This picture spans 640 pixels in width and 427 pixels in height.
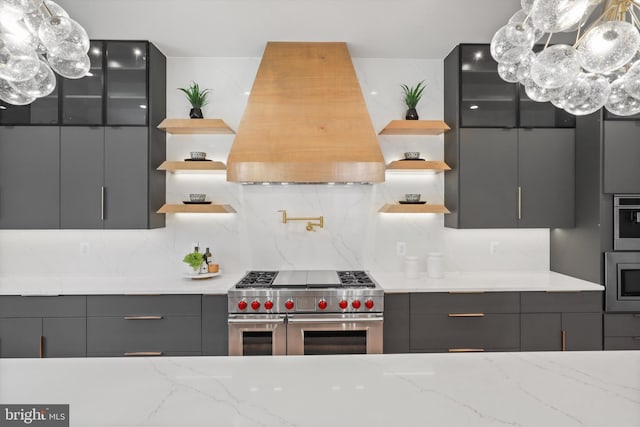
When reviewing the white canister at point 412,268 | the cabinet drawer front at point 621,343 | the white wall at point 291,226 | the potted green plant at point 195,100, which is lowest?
the cabinet drawer front at point 621,343

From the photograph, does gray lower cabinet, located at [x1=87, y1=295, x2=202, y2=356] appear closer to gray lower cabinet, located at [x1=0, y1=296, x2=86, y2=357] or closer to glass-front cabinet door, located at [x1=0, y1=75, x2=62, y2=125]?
gray lower cabinet, located at [x1=0, y1=296, x2=86, y2=357]

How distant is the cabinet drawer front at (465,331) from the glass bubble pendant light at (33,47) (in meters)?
2.47

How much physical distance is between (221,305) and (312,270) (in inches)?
36.2

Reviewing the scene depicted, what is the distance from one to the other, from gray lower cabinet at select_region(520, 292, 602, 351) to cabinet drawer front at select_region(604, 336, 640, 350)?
0.19ft

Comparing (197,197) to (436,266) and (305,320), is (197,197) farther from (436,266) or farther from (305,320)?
(436,266)

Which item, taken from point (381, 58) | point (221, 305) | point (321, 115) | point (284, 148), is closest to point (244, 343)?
point (221, 305)

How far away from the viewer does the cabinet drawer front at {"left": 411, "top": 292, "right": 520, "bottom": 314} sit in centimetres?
270

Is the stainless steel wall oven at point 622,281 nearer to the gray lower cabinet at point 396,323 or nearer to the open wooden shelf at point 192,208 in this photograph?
the gray lower cabinet at point 396,323

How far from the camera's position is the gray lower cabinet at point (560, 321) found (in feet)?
8.86

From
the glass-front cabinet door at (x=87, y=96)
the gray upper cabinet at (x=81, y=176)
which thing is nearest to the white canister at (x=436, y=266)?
the gray upper cabinet at (x=81, y=176)

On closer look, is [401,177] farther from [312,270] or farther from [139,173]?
[139,173]

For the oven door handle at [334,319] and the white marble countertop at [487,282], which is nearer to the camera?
the oven door handle at [334,319]

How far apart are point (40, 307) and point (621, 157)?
4.37m

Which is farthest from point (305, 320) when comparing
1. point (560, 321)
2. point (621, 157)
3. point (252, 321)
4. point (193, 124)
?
point (621, 157)
